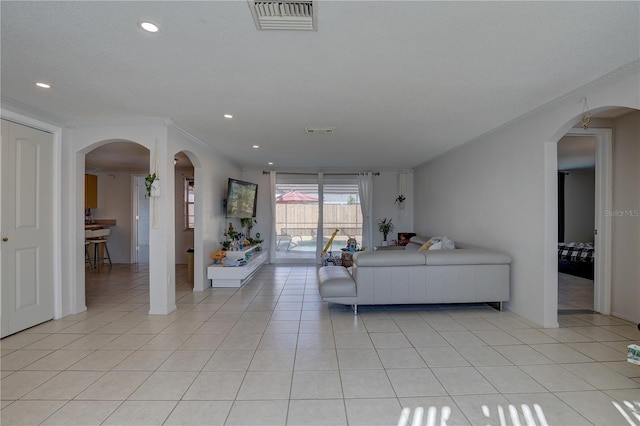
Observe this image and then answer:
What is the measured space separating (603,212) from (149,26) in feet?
17.3

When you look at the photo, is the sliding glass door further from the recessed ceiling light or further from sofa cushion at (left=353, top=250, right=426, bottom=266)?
the recessed ceiling light

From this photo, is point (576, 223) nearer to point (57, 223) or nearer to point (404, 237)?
point (404, 237)

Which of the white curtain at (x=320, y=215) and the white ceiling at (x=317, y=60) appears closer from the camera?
the white ceiling at (x=317, y=60)

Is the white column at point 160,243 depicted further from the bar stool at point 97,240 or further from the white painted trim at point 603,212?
the white painted trim at point 603,212

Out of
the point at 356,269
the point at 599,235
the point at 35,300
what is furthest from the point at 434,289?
the point at 35,300

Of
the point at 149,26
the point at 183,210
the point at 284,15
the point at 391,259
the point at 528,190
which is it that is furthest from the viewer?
the point at 183,210

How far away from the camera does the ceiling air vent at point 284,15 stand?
1.80 m

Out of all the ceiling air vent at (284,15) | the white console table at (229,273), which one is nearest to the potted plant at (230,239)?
the white console table at (229,273)

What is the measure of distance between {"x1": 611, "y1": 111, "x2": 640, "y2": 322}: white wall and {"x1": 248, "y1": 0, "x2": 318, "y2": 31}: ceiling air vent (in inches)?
167

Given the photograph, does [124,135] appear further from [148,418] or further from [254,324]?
[148,418]

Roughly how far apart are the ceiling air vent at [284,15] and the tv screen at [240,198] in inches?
171

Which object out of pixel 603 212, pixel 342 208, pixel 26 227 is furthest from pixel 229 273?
pixel 603 212

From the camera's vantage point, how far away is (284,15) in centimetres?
188

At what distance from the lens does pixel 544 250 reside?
11.5ft
